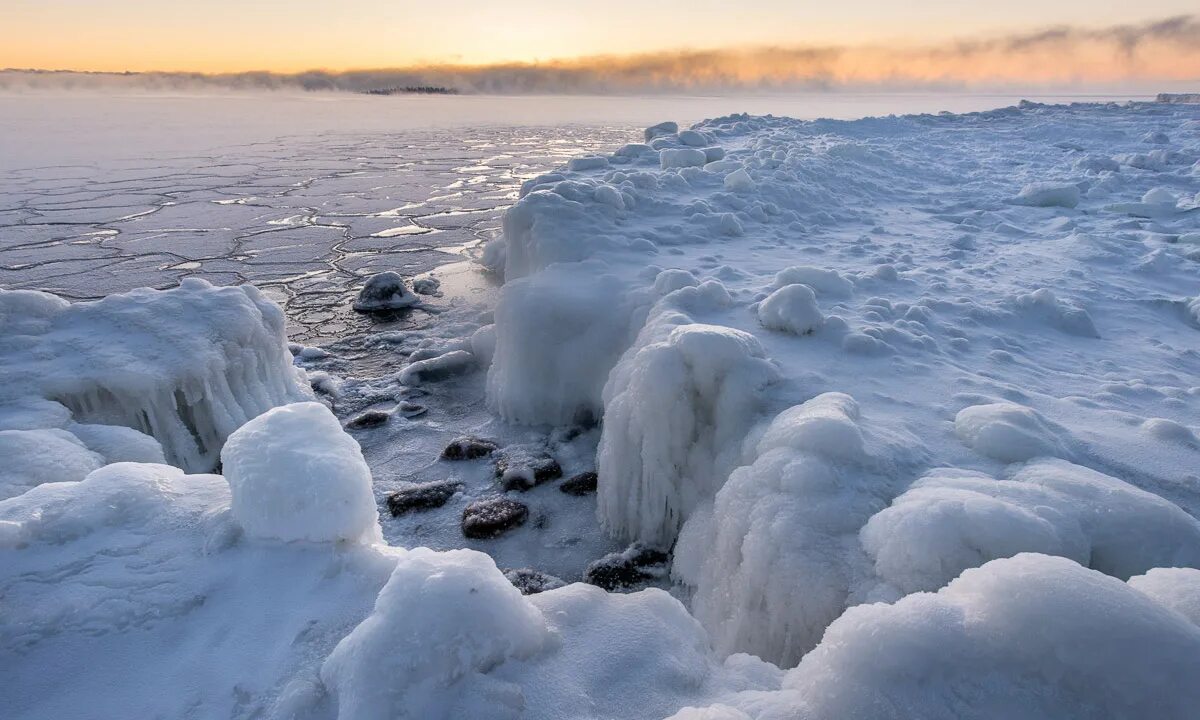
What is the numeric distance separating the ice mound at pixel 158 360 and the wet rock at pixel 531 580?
2409 millimetres

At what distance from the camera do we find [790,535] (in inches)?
91.0

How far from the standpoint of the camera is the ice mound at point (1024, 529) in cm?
196

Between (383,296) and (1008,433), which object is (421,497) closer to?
(1008,433)

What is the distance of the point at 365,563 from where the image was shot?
1.92m

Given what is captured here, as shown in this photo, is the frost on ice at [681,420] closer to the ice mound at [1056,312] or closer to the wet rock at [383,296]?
the ice mound at [1056,312]

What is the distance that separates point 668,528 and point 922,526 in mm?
1767

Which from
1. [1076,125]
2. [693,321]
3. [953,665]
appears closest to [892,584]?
[953,665]

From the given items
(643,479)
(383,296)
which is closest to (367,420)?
(643,479)

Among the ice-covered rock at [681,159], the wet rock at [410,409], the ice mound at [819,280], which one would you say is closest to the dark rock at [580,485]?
the wet rock at [410,409]

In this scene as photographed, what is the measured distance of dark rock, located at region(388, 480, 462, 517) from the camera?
4203 millimetres

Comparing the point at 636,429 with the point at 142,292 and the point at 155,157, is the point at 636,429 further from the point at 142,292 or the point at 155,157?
the point at 155,157

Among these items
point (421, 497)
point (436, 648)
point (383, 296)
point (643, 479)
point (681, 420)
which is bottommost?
point (421, 497)

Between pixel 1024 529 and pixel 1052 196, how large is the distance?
31.4ft

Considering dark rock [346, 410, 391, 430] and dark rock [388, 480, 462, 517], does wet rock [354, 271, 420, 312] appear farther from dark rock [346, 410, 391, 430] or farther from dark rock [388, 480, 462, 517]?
dark rock [388, 480, 462, 517]
